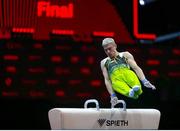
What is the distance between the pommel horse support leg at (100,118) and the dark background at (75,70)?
1305 mm

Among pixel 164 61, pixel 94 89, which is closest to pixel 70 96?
pixel 94 89

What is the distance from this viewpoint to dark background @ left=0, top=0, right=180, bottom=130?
18.1 feet

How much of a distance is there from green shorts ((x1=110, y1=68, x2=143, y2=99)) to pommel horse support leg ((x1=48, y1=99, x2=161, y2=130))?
111 millimetres

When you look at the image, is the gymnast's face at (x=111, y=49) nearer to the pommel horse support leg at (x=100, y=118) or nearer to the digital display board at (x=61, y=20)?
the pommel horse support leg at (x=100, y=118)

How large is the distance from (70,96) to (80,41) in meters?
0.63

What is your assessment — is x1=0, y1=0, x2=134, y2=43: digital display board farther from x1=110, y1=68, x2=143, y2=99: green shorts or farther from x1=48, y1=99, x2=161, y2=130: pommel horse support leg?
x1=48, y1=99, x2=161, y2=130: pommel horse support leg

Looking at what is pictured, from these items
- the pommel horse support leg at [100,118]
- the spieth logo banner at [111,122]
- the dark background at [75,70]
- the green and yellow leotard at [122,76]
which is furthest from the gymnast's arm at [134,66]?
the dark background at [75,70]

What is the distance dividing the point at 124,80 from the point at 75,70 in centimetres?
144

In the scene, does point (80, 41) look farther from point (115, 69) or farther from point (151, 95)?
point (115, 69)

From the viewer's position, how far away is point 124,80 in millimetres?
4305

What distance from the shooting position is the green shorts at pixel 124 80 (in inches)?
168

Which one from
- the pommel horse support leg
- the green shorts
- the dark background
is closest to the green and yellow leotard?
the green shorts

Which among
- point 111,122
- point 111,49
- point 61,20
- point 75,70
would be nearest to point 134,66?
point 111,49

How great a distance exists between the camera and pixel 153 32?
5.88 m
